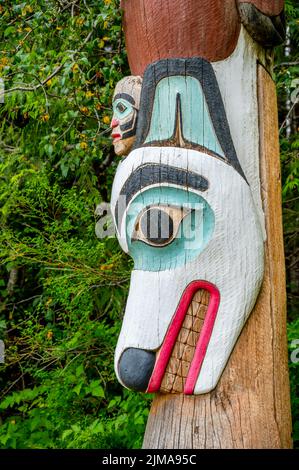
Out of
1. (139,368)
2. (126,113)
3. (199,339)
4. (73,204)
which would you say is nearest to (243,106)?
(126,113)

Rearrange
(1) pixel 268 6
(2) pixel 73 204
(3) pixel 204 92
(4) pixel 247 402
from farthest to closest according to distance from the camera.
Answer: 1. (2) pixel 73 204
2. (1) pixel 268 6
3. (3) pixel 204 92
4. (4) pixel 247 402

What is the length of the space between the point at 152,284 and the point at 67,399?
240cm

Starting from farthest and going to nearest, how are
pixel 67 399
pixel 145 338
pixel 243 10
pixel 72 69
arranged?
pixel 67 399, pixel 72 69, pixel 243 10, pixel 145 338

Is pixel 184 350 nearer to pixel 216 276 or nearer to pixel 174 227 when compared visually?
pixel 216 276

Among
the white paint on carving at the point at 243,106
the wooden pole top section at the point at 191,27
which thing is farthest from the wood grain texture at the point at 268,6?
the white paint on carving at the point at 243,106

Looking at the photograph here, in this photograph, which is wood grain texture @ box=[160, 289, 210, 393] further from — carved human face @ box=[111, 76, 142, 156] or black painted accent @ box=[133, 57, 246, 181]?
carved human face @ box=[111, 76, 142, 156]

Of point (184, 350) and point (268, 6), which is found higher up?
point (268, 6)

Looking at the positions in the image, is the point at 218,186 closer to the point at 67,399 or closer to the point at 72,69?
the point at 72,69

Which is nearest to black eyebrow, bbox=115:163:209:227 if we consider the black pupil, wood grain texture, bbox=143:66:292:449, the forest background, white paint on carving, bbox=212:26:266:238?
the black pupil

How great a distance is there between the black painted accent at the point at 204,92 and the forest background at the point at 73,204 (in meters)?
1.12

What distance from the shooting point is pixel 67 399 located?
4.86m

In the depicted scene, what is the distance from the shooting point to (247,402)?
264 centimetres

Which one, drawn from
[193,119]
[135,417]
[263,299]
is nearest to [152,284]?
[263,299]

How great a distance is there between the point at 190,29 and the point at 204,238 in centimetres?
84
